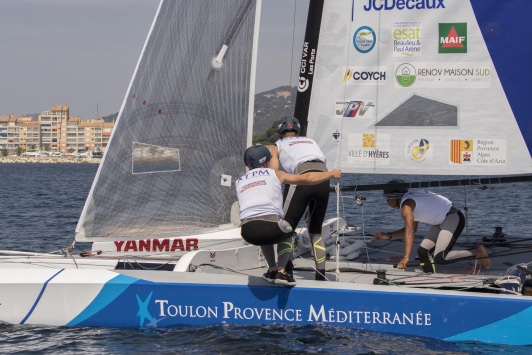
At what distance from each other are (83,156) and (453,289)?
149 m

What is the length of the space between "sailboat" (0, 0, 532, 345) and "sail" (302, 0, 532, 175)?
1cm

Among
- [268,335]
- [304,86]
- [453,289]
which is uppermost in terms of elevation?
[304,86]

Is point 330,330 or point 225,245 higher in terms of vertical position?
point 225,245

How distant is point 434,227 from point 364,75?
→ 1706 mm

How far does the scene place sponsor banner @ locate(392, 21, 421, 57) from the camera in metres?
7.37

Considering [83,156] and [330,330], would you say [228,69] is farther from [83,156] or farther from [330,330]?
[83,156]

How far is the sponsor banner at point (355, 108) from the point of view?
7461 mm

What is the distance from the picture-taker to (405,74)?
24.3 feet

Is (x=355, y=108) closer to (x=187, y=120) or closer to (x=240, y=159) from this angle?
(x=240, y=159)

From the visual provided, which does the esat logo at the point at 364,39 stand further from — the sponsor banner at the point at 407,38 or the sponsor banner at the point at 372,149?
the sponsor banner at the point at 372,149

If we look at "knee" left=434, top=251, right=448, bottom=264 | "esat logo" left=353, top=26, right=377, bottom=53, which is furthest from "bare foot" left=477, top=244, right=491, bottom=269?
"esat logo" left=353, top=26, right=377, bottom=53

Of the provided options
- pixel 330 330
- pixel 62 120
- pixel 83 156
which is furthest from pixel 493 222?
pixel 62 120

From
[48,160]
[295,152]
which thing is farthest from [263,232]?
[48,160]

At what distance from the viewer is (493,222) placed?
659 inches
